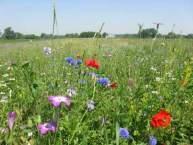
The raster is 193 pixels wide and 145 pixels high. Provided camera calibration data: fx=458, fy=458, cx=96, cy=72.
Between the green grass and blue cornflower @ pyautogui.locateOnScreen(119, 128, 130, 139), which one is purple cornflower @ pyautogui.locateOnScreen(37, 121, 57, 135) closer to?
the green grass

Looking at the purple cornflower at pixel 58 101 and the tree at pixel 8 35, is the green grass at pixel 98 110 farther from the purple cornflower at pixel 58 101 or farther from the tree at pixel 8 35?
the tree at pixel 8 35

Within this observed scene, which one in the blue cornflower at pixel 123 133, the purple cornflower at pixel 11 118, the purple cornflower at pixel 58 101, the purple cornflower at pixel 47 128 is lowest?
the blue cornflower at pixel 123 133

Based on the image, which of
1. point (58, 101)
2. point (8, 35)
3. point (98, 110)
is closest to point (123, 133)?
point (98, 110)

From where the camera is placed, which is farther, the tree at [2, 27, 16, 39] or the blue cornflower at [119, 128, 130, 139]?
the tree at [2, 27, 16, 39]

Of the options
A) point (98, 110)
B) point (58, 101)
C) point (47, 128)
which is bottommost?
point (98, 110)

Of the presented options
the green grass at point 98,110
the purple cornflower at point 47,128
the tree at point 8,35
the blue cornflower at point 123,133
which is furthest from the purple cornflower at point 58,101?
the tree at point 8,35

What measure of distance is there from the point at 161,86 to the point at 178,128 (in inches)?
36.2

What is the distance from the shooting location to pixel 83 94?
3.40 meters

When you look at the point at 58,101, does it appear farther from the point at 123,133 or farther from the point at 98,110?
the point at 98,110

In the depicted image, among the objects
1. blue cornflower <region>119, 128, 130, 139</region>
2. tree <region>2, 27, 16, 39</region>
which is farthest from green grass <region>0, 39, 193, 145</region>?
tree <region>2, 27, 16, 39</region>

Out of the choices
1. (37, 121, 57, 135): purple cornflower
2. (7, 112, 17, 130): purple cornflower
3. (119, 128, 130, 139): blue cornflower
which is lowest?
(119, 128, 130, 139): blue cornflower

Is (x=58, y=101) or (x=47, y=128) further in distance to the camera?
(x=47, y=128)

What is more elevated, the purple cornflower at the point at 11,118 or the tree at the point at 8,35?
the tree at the point at 8,35

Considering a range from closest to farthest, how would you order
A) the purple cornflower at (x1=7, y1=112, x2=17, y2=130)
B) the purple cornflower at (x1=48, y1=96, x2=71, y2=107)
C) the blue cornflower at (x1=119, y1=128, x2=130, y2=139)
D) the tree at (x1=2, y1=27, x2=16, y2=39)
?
the purple cornflower at (x1=48, y1=96, x2=71, y2=107), the purple cornflower at (x1=7, y1=112, x2=17, y2=130), the blue cornflower at (x1=119, y1=128, x2=130, y2=139), the tree at (x1=2, y1=27, x2=16, y2=39)
